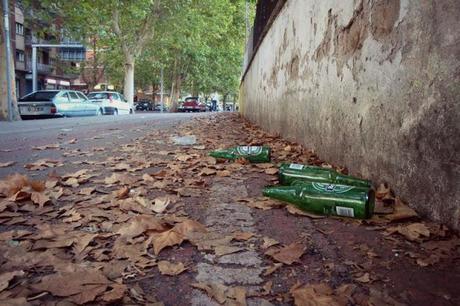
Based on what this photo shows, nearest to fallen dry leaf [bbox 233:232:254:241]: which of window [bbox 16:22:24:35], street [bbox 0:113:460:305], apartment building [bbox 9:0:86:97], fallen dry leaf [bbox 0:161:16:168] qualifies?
street [bbox 0:113:460:305]

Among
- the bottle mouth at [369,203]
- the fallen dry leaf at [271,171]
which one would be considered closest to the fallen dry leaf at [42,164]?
the fallen dry leaf at [271,171]

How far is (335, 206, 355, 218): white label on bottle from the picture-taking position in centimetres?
236

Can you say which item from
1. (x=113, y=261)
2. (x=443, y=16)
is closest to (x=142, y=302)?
(x=113, y=261)

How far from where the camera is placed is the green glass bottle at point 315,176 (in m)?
2.80

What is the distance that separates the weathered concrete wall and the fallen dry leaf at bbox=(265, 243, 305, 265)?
76 centimetres

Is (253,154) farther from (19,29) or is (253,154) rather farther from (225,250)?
(19,29)

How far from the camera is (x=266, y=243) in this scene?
204cm

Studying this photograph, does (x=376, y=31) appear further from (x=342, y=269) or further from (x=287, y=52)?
(x=287, y=52)

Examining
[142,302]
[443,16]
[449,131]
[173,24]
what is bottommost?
[142,302]

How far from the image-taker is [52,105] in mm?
17562

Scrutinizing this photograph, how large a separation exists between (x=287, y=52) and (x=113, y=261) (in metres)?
5.07

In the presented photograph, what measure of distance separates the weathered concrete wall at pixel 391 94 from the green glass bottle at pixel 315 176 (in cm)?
15

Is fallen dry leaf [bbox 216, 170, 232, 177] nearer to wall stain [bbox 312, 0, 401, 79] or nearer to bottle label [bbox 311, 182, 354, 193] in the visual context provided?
bottle label [bbox 311, 182, 354, 193]

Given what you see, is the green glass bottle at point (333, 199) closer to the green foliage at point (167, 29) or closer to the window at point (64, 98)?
the green foliage at point (167, 29)
